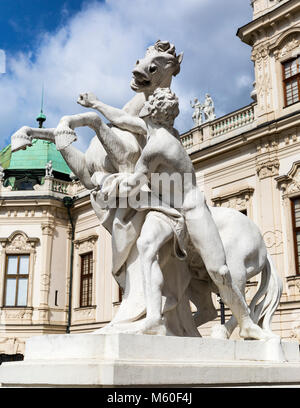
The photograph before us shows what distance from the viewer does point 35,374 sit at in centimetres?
266

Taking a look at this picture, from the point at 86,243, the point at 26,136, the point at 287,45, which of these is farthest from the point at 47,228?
the point at 26,136

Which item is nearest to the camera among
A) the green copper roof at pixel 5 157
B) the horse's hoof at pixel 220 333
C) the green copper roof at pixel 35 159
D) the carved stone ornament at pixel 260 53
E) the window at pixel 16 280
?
the horse's hoof at pixel 220 333

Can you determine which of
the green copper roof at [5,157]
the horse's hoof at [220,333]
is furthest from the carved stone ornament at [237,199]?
the horse's hoof at [220,333]

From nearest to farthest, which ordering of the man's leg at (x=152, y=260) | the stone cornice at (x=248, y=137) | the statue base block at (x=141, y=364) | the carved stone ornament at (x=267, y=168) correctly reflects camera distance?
1. the statue base block at (x=141, y=364)
2. the man's leg at (x=152, y=260)
3. the stone cornice at (x=248, y=137)
4. the carved stone ornament at (x=267, y=168)

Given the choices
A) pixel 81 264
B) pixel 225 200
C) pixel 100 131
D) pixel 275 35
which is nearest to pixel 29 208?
pixel 81 264

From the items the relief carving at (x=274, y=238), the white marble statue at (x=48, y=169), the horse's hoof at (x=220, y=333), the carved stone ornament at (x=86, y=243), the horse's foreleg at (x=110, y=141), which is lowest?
the horse's hoof at (x=220, y=333)

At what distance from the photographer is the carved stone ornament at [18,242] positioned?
2094 cm

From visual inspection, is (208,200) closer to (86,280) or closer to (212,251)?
(86,280)

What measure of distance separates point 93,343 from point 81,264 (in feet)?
61.3

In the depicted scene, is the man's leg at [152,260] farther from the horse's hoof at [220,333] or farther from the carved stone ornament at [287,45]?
the carved stone ornament at [287,45]

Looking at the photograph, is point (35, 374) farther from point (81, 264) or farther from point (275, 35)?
point (81, 264)

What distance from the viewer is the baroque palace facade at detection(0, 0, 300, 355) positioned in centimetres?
1391

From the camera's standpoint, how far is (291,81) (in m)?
14.7

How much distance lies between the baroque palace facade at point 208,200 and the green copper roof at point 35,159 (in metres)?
0.05
